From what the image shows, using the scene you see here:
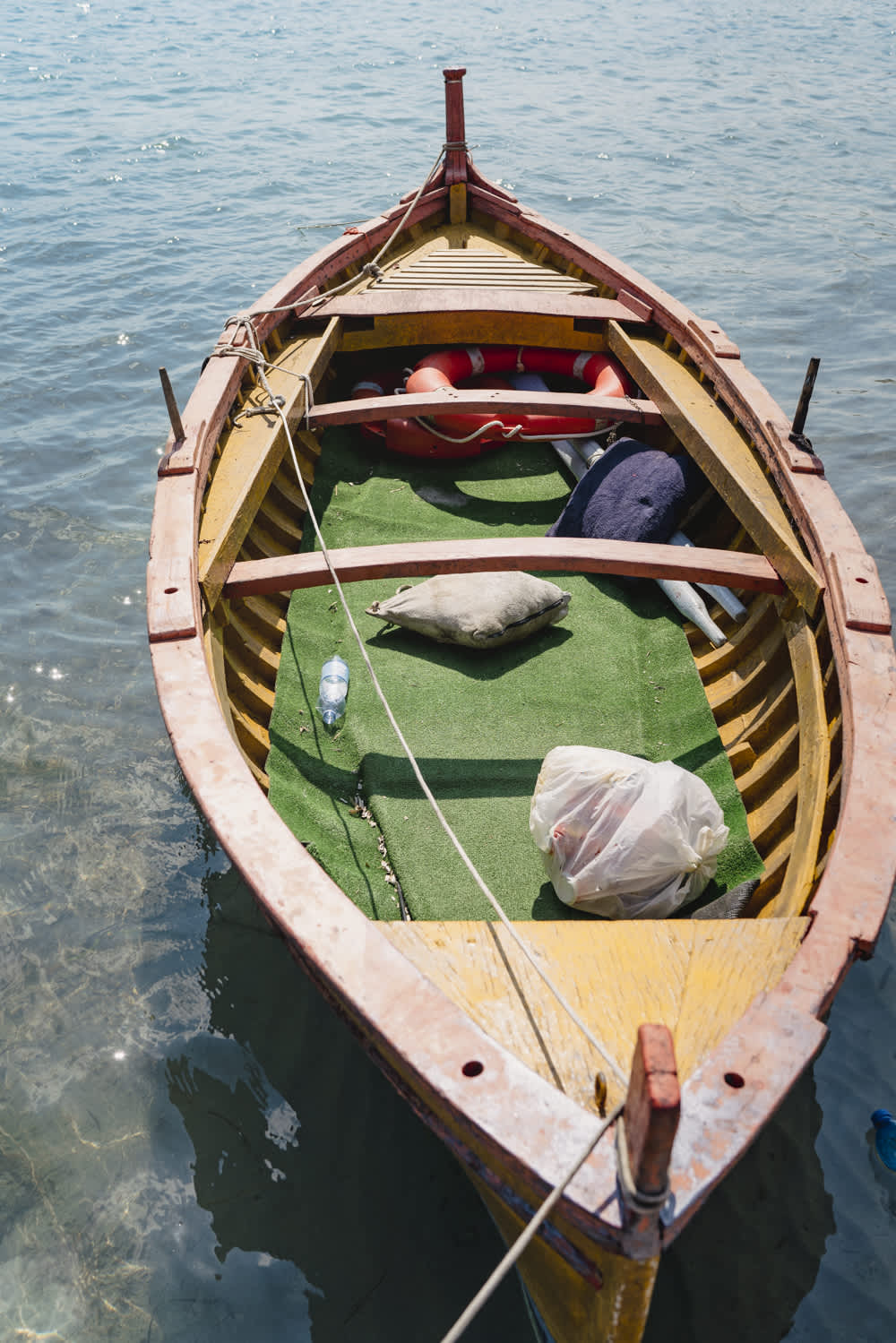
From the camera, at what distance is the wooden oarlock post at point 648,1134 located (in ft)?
4.31

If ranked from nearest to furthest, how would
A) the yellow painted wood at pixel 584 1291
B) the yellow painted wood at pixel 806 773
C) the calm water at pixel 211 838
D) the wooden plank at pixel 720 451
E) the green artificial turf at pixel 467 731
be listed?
the yellow painted wood at pixel 584 1291 → the yellow painted wood at pixel 806 773 → the calm water at pixel 211 838 → the green artificial turf at pixel 467 731 → the wooden plank at pixel 720 451

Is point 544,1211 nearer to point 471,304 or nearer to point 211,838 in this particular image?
point 211,838

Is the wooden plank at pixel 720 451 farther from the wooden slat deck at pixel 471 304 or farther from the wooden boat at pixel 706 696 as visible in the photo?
the wooden slat deck at pixel 471 304

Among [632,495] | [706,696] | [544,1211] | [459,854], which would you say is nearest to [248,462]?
[632,495]

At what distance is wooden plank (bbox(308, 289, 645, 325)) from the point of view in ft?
17.3

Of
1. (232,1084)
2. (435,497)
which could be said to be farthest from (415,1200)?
(435,497)

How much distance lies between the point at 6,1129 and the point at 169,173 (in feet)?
43.9

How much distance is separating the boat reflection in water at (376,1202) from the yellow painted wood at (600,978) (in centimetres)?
104

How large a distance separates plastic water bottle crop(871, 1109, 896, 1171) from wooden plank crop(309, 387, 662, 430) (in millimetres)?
3228

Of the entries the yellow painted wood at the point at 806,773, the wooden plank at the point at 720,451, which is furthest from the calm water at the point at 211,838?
the wooden plank at the point at 720,451

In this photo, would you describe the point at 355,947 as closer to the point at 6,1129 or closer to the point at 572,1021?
the point at 572,1021

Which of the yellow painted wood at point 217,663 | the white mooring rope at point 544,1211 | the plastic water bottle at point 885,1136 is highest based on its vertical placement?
the white mooring rope at point 544,1211

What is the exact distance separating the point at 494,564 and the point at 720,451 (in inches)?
51.8

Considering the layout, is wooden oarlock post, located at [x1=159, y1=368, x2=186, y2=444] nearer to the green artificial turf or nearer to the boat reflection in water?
the green artificial turf
